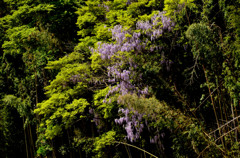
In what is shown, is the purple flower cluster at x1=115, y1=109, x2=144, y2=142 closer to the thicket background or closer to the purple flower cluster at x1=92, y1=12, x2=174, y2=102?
the thicket background

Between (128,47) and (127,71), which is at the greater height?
(128,47)

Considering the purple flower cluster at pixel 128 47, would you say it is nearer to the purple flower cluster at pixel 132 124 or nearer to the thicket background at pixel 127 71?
the thicket background at pixel 127 71

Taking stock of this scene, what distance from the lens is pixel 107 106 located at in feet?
19.0

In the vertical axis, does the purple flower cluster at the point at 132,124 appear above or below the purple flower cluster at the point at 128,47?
below

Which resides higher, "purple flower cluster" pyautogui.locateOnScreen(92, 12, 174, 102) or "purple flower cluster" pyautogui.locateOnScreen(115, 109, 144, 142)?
"purple flower cluster" pyautogui.locateOnScreen(92, 12, 174, 102)

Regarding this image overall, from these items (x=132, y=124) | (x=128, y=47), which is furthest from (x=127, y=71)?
(x=132, y=124)

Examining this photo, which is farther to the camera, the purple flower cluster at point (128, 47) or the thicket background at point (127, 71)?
the purple flower cluster at point (128, 47)

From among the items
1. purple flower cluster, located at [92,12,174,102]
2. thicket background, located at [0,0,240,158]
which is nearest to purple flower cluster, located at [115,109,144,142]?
thicket background, located at [0,0,240,158]

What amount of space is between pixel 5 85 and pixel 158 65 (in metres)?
7.91

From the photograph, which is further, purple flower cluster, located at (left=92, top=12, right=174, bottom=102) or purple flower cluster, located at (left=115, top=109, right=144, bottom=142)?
purple flower cluster, located at (left=92, top=12, right=174, bottom=102)

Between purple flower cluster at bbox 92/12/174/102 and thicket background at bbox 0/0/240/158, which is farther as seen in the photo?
purple flower cluster at bbox 92/12/174/102

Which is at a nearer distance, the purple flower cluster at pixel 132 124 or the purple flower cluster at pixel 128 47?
the purple flower cluster at pixel 132 124

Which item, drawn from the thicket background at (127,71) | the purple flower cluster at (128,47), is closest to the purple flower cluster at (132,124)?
the thicket background at (127,71)

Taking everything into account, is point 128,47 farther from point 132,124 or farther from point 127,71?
point 132,124
